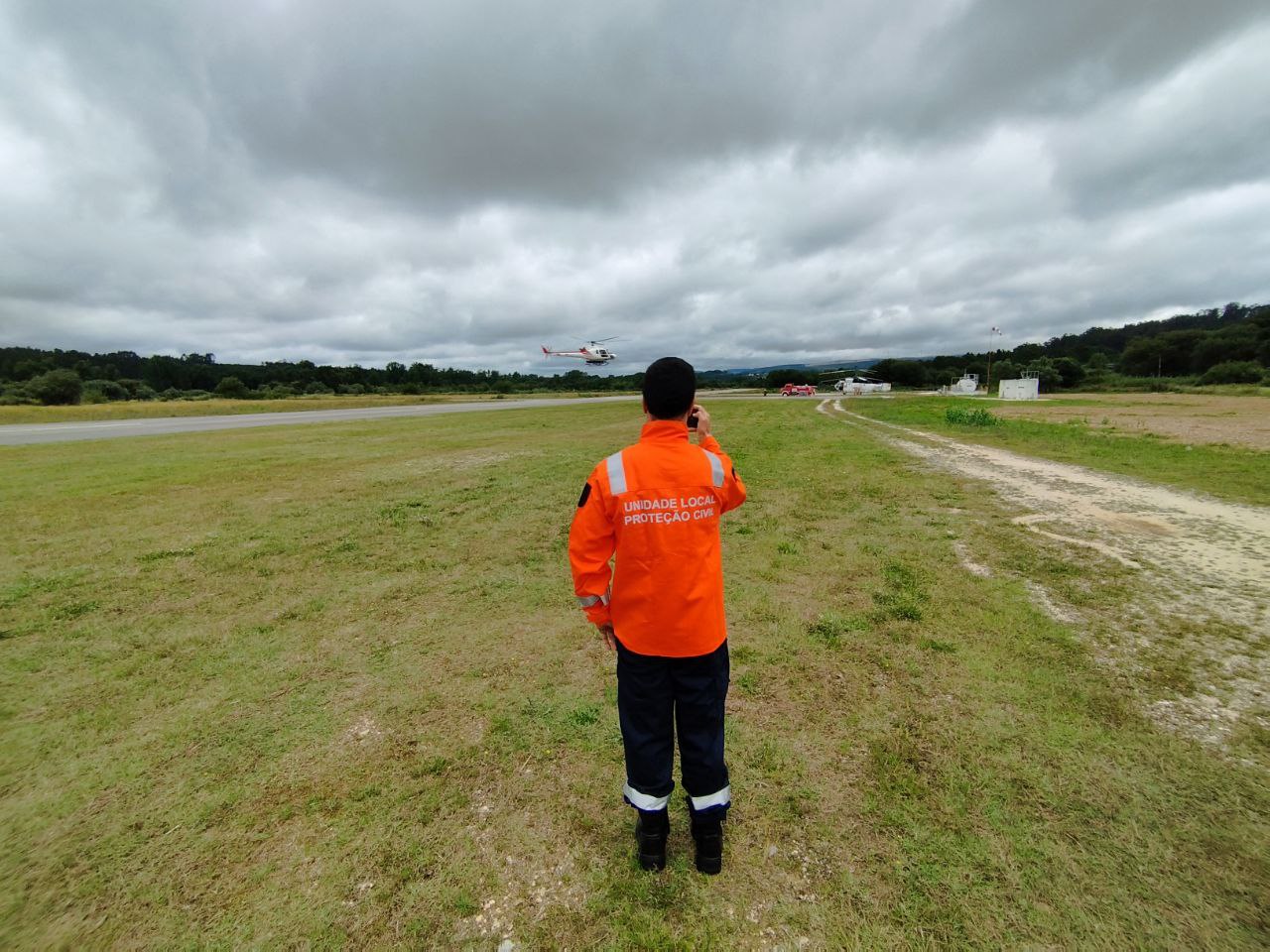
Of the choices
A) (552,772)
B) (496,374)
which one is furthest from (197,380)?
(552,772)

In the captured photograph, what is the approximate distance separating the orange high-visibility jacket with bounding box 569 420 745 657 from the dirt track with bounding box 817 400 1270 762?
3751 millimetres

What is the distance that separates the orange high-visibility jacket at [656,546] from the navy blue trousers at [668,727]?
0.12 m

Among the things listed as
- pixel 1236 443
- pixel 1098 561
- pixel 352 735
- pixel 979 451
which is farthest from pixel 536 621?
pixel 1236 443

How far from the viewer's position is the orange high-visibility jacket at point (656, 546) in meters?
2.60

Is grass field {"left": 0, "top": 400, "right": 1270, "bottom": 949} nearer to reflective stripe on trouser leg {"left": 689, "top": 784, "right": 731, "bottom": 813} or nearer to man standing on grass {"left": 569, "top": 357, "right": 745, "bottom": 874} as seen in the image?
reflective stripe on trouser leg {"left": 689, "top": 784, "right": 731, "bottom": 813}

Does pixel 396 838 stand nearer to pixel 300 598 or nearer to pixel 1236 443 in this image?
pixel 300 598

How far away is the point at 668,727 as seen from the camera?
271cm

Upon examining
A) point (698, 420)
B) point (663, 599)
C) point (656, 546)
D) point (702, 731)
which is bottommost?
point (702, 731)

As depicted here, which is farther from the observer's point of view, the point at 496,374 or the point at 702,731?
the point at 496,374

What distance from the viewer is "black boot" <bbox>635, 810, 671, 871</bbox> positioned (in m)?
2.64

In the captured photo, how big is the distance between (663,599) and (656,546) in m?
0.28

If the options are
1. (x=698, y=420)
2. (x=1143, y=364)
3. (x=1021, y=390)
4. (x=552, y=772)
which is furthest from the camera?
(x=1143, y=364)

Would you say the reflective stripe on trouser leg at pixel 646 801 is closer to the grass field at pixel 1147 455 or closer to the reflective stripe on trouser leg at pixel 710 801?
the reflective stripe on trouser leg at pixel 710 801

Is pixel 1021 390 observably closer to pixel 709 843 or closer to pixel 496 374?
pixel 709 843
